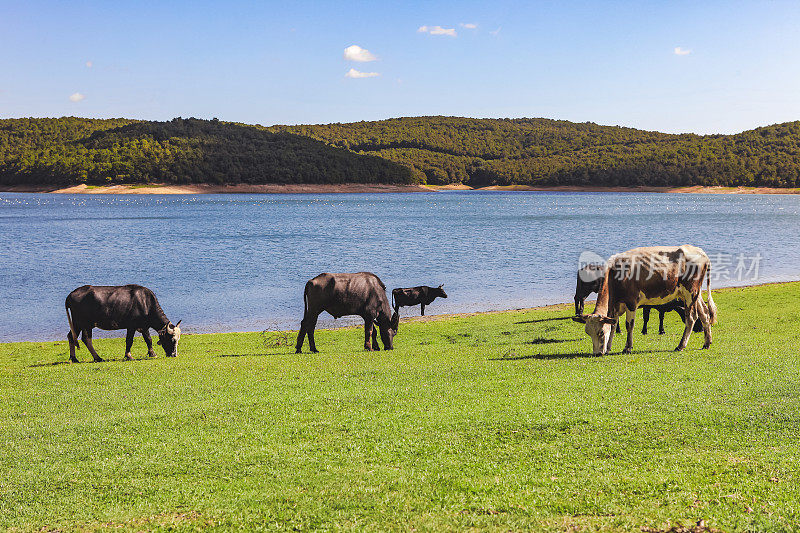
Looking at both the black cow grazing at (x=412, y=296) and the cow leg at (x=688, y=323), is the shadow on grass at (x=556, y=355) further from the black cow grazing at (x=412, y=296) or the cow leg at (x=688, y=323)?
the black cow grazing at (x=412, y=296)

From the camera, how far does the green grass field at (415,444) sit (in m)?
5.97

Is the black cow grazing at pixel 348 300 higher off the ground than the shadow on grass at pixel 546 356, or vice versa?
the black cow grazing at pixel 348 300

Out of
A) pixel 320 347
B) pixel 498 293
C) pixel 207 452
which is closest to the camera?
pixel 207 452

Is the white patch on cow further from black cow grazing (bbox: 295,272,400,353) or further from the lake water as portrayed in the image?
the lake water

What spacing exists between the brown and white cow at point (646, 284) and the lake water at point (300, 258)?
1436 cm

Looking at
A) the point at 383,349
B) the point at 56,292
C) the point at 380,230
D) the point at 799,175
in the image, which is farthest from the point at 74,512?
the point at 799,175

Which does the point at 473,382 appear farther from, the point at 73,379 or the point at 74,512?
the point at 73,379

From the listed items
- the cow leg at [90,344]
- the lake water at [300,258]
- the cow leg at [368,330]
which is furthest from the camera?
the lake water at [300,258]

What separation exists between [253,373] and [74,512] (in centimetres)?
632

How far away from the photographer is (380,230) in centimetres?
8031

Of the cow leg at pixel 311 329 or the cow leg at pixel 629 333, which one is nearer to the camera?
the cow leg at pixel 629 333

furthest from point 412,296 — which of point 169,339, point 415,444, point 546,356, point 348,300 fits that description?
point 415,444

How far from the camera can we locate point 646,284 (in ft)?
43.8

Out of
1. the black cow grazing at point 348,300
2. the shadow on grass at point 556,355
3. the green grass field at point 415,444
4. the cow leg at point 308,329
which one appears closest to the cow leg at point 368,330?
the black cow grazing at point 348,300
